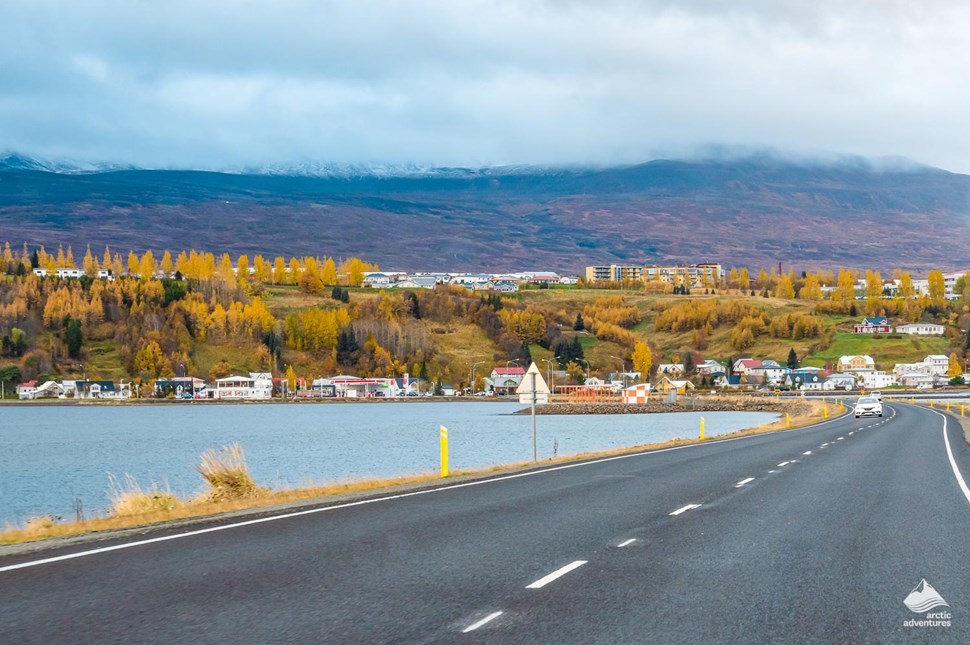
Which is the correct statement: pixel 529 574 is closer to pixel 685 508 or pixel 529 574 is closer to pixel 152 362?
pixel 685 508

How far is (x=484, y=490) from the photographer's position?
21484 millimetres

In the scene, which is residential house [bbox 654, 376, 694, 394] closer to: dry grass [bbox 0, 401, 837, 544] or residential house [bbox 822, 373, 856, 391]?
residential house [bbox 822, 373, 856, 391]

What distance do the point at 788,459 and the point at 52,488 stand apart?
27.6 metres

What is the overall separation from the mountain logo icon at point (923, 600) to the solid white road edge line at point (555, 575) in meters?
3.40

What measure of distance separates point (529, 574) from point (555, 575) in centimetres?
28

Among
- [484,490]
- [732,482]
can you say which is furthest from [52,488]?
[732,482]

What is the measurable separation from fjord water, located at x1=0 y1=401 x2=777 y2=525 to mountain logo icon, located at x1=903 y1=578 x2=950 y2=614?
15.9m

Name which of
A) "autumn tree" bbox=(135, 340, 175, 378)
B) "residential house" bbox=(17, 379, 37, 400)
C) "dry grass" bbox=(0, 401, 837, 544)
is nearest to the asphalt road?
"dry grass" bbox=(0, 401, 837, 544)

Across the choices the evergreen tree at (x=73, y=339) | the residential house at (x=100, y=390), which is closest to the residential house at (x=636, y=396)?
the residential house at (x=100, y=390)

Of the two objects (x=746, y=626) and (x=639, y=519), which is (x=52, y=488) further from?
(x=746, y=626)

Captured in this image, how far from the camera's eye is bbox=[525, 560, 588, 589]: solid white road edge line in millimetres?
10844

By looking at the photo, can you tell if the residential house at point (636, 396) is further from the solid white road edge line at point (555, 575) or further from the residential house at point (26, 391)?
the solid white road edge line at point (555, 575)

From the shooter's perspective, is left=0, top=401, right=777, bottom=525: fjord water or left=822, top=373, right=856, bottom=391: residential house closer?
left=0, top=401, right=777, bottom=525: fjord water

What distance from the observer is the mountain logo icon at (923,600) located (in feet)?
32.1
